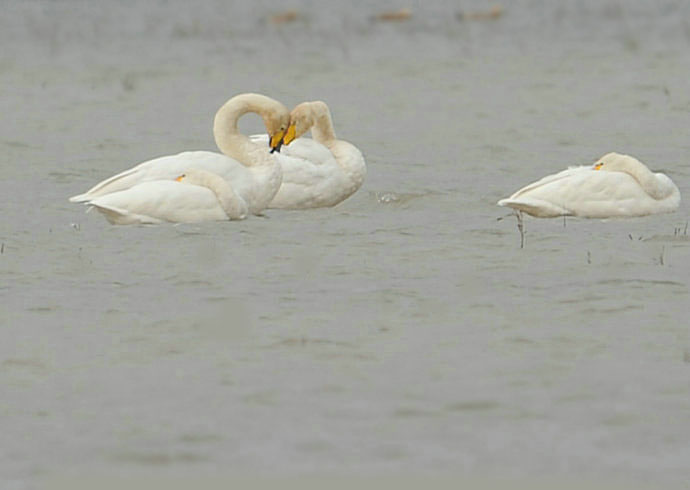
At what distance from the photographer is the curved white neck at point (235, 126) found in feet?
43.3

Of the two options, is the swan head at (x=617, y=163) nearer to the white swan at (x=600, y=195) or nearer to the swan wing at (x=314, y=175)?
the white swan at (x=600, y=195)

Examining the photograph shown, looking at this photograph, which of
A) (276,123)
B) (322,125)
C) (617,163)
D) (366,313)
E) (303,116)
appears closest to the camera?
(366,313)

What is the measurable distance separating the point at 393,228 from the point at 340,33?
59.5 feet

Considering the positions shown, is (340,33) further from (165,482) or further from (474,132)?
(165,482)

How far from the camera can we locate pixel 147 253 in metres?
11.0

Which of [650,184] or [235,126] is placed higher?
[235,126]

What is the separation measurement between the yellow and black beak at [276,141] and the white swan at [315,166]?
166mm

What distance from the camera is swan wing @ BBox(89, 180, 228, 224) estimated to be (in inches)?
471

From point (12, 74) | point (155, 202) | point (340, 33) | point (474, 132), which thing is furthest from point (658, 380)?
point (340, 33)

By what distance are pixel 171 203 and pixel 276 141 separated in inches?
58.4

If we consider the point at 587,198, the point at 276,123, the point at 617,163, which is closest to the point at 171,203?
the point at 276,123

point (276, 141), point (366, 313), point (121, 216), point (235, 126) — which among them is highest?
point (235, 126)

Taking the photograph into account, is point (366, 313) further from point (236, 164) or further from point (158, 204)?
point (236, 164)

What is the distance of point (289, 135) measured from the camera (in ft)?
44.6
